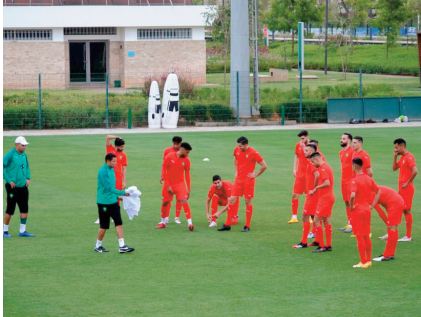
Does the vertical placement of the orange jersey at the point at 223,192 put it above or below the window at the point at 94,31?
below

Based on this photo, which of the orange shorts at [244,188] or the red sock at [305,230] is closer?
the red sock at [305,230]

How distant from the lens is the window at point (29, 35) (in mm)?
60219

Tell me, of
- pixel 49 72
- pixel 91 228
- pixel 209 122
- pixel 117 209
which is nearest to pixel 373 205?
pixel 117 209

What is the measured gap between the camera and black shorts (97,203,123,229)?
17.8 m

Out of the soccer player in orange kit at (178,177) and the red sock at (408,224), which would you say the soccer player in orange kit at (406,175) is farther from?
the soccer player in orange kit at (178,177)

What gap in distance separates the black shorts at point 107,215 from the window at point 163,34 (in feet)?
147

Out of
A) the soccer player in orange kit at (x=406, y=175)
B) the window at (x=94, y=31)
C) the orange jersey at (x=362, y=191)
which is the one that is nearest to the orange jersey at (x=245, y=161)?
the soccer player in orange kit at (x=406, y=175)

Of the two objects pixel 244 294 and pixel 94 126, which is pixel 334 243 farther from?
pixel 94 126

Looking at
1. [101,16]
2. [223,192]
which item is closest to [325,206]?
[223,192]

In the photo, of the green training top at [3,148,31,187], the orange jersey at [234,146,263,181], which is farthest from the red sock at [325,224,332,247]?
the green training top at [3,148,31,187]

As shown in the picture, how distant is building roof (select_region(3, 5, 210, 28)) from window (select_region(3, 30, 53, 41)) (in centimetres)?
73

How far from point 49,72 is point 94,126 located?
18949 mm

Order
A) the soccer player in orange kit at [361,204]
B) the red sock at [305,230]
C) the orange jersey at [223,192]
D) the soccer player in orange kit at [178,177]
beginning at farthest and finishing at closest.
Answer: the orange jersey at [223,192] < the soccer player in orange kit at [178,177] < the red sock at [305,230] < the soccer player in orange kit at [361,204]

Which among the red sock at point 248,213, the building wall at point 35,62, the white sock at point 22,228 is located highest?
the building wall at point 35,62
